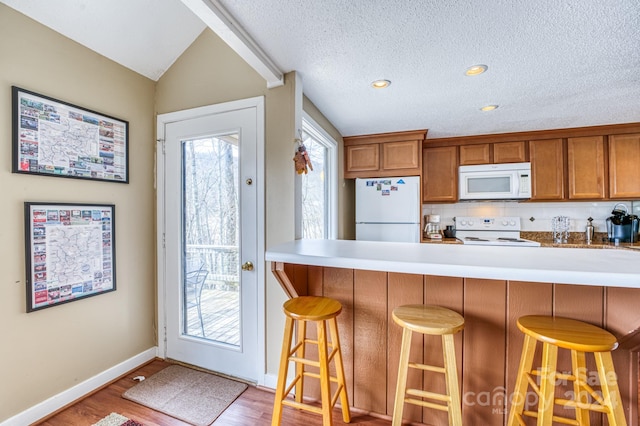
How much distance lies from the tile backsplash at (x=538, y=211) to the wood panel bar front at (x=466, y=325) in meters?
2.63

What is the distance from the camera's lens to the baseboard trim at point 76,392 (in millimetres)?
1493

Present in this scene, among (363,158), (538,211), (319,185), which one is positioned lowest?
(538,211)

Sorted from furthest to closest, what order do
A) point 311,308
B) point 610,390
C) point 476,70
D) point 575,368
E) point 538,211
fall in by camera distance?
point 538,211 < point 476,70 < point 311,308 < point 575,368 < point 610,390

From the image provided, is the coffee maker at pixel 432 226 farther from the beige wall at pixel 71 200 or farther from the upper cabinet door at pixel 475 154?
the beige wall at pixel 71 200

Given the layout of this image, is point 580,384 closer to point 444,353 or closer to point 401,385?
point 444,353

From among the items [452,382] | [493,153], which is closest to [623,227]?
[493,153]

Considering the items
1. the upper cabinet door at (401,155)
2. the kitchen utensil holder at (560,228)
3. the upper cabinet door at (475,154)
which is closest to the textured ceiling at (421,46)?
the upper cabinet door at (401,155)

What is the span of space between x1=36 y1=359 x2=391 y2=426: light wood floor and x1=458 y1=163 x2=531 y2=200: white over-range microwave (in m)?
2.82

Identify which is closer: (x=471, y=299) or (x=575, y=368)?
(x=575, y=368)

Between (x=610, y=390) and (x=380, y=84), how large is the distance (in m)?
2.03

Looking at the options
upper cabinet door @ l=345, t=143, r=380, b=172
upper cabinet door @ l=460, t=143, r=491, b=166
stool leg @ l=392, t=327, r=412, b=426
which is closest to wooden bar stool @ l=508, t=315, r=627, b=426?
stool leg @ l=392, t=327, r=412, b=426

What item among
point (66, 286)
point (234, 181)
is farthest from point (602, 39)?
point (66, 286)

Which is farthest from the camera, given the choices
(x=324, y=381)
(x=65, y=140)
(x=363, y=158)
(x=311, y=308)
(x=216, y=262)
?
(x=363, y=158)

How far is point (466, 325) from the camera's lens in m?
1.43
